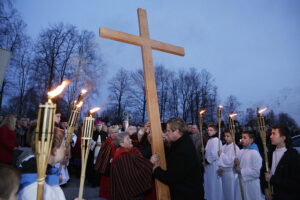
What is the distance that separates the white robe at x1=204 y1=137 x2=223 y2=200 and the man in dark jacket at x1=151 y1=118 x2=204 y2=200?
3.86 metres

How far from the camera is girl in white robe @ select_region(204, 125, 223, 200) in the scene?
22.1 feet

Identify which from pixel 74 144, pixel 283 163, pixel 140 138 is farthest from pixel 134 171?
pixel 74 144

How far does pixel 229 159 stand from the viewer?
570cm

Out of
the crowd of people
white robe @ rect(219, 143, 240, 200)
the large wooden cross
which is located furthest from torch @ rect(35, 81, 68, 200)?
white robe @ rect(219, 143, 240, 200)

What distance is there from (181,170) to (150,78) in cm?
142

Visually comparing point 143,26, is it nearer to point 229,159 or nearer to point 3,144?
point 229,159

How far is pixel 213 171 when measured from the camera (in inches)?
272

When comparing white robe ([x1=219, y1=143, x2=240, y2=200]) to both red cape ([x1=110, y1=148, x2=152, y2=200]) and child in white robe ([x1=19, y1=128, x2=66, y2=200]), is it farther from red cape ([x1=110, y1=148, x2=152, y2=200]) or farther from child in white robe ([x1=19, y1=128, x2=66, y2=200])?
child in white robe ([x1=19, y1=128, x2=66, y2=200])

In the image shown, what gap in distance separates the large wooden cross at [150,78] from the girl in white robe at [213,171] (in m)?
3.95

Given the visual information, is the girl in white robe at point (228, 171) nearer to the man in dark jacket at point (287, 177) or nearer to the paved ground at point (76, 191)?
the man in dark jacket at point (287, 177)

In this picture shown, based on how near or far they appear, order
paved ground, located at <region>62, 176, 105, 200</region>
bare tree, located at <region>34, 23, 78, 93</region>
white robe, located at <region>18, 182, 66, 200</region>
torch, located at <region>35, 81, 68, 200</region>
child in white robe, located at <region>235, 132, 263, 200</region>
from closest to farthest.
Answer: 1. torch, located at <region>35, 81, 68, 200</region>
2. white robe, located at <region>18, 182, 66, 200</region>
3. child in white robe, located at <region>235, 132, 263, 200</region>
4. paved ground, located at <region>62, 176, 105, 200</region>
5. bare tree, located at <region>34, 23, 78, 93</region>

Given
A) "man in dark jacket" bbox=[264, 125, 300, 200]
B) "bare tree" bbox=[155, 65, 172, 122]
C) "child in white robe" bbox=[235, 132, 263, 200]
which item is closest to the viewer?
"man in dark jacket" bbox=[264, 125, 300, 200]

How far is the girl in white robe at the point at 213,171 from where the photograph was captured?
22.1ft

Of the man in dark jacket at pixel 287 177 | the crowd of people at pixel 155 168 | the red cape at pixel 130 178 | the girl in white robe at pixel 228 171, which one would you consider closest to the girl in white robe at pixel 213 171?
the crowd of people at pixel 155 168
